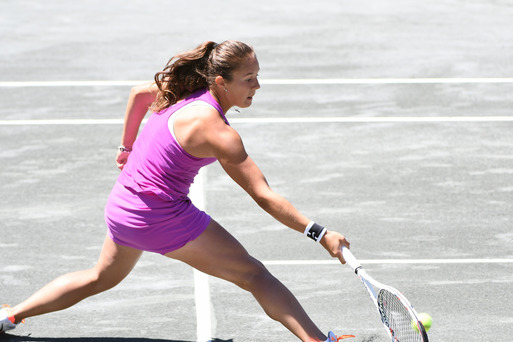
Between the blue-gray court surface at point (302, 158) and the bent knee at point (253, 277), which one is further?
the blue-gray court surface at point (302, 158)

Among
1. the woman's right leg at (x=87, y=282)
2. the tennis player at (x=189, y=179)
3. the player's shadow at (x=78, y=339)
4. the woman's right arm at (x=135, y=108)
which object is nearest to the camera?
the tennis player at (x=189, y=179)

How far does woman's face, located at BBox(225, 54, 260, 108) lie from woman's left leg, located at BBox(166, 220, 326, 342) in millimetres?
778

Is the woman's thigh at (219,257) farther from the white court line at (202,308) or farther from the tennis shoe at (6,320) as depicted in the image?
the tennis shoe at (6,320)

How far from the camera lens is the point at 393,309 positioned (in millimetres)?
5562

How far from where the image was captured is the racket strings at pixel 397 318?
17.4 feet

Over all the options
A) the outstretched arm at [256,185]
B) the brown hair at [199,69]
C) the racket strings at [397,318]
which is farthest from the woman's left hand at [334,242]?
the brown hair at [199,69]

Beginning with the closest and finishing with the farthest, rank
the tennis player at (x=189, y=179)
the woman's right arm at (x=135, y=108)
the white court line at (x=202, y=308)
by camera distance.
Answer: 1. the tennis player at (x=189, y=179)
2. the woman's right arm at (x=135, y=108)
3. the white court line at (x=202, y=308)

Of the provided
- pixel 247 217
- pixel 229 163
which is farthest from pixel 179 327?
pixel 247 217

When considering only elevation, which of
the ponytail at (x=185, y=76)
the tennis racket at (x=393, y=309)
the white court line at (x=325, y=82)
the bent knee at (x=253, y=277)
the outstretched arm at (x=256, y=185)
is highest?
the ponytail at (x=185, y=76)

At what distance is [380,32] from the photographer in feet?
53.6

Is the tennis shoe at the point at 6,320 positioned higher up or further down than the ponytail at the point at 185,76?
further down

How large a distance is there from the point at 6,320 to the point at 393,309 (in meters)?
2.45

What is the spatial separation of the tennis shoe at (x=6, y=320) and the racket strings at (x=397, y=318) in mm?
2332

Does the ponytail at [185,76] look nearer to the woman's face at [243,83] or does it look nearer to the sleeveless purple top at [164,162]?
the sleeveless purple top at [164,162]
